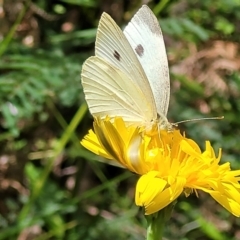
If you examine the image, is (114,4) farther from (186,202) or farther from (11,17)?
(186,202)

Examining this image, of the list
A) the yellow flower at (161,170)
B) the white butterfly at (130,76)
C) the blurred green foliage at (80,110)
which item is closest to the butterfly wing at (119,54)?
the white butterfly at (130,76)

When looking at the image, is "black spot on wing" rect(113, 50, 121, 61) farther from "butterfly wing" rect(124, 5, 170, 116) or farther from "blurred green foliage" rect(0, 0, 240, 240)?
"blurred green foliage" rect(0, 0, 240, 240)

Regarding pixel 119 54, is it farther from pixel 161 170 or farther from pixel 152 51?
pixel 161 170

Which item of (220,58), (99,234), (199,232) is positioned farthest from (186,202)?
(220,58)

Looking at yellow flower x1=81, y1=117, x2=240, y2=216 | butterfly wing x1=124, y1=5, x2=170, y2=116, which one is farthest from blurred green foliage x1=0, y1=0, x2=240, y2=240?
yellow flower x1=81, y1=117, x2=240, y2=216

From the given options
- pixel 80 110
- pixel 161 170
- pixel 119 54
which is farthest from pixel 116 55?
pixel 80 110

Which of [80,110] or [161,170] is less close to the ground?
[161,170]
